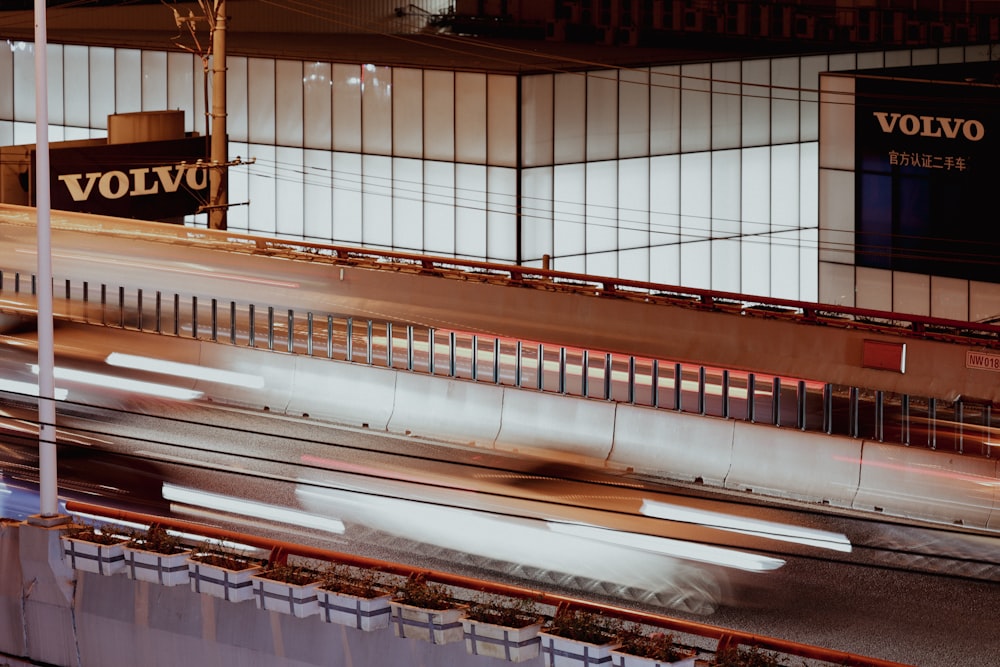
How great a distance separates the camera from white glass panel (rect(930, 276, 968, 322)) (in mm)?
35719

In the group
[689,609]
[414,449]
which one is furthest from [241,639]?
[414,449]

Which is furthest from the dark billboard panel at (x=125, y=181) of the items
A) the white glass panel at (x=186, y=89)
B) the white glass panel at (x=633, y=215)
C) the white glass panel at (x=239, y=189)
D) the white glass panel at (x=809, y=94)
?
the white glass panel at (x=809, y=94)

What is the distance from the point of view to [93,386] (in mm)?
24344

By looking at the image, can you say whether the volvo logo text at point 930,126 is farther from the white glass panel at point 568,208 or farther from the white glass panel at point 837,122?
the white glass panel at point 568,208

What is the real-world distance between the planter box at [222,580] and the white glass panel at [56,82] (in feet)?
127

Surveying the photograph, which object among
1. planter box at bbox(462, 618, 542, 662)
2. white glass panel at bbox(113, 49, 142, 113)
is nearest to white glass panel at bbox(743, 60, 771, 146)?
white glass panel at bbox(113, 49, 142, 113)

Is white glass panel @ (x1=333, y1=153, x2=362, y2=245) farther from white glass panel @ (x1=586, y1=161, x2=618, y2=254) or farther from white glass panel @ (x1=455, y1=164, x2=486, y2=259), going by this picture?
white glass panel @ (x1=586, y1=161, x2=618, y2=254)

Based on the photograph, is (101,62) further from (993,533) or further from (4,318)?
(993,533)

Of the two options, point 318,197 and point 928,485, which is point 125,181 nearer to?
point 318,197

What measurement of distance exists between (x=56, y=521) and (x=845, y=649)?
7249mm

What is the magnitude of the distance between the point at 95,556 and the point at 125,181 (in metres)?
18.6

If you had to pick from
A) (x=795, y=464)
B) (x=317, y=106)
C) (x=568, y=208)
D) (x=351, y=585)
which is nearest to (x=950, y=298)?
(x=568, y=208)

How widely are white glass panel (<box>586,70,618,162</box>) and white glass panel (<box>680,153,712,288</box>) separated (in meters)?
2.77

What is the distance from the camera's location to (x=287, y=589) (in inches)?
467
